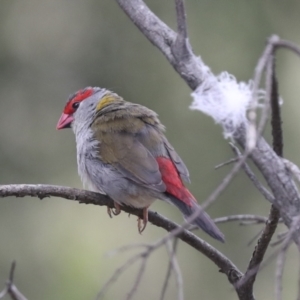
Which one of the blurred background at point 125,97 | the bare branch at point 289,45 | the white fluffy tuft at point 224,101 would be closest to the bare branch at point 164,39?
the white fluffy tuft at point 224,101

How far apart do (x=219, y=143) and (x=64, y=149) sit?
160 cm

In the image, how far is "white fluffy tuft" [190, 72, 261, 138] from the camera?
1.97 m

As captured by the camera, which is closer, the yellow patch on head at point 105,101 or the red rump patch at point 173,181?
the red rump patch at point 173,181

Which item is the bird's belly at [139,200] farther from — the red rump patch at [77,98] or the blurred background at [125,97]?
the blurred background at [125,97]

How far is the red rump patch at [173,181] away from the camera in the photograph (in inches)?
138

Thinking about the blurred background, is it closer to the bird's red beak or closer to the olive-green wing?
the bird's red beak

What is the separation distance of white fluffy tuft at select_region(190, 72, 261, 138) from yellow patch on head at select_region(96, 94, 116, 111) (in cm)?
231

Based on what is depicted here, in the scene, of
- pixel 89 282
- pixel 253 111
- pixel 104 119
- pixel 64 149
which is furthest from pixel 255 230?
pixel 253 111

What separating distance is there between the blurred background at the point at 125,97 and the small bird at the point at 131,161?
6.37 feet

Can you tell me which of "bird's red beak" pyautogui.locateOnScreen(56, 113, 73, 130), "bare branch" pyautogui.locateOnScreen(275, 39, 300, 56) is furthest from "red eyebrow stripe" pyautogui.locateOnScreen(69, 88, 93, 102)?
"bare branch" pyautogui.locateOnScreen(275, 39, 300, 56)

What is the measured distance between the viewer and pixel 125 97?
6.56 m

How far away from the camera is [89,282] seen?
247 inches

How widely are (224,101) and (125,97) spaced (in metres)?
4.50

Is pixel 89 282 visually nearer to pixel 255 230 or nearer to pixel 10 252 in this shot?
pixel 10 252
